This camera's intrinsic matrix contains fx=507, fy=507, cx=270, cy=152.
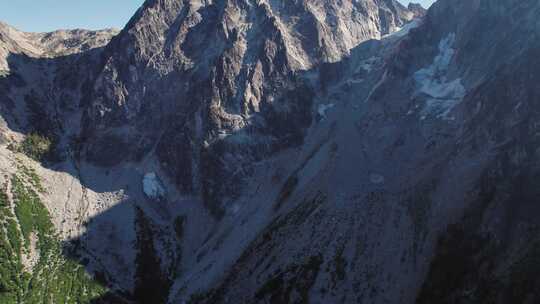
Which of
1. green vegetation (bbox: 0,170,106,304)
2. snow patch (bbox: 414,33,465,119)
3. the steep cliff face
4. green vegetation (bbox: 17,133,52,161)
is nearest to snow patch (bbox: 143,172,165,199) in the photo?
the steep cliff face

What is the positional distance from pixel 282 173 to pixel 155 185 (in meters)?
40.5

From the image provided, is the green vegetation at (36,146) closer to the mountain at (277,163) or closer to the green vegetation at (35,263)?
the mountain at (277,163)

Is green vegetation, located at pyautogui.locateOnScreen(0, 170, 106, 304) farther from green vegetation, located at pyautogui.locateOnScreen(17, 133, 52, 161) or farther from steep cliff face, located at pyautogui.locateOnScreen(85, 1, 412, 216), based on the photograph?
steep cliff face, located at pyautogui.locateOnScreen(85, 1, 412, 216)

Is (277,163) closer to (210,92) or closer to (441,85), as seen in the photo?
(210,92)

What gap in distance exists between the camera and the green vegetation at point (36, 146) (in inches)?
6068

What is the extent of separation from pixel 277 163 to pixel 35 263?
71027mm

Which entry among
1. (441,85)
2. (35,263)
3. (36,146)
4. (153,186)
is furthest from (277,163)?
(36,146)

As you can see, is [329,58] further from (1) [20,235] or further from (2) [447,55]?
(1) [20,235]

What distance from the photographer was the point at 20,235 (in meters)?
125

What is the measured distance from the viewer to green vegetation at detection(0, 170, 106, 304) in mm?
113688

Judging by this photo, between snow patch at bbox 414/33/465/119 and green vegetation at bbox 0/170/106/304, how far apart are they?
9144 centimetres

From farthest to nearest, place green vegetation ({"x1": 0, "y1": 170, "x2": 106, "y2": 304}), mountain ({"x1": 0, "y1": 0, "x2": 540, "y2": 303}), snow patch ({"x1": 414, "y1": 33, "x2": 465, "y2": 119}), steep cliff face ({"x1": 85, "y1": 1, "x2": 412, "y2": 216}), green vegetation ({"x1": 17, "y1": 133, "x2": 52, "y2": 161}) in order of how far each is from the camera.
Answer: steep cliff face ({"x1": 85, "y1": 1, "x2": 412, "y2": 216})
green vegetation ({"x1": 17, "y1": 133, "x2": 52, "y2": 161})
snow patch ({"x1": 414, "y1": 33, "x2": 465, "y2": 119})
green vegetation ({"x1": 0, "y1": 170, "x2": 106, "y2": 304})
mountain ({"x1": 0, "y1": 0, "x2": 540, "y2": 303})

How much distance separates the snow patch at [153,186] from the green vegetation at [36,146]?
104 ft

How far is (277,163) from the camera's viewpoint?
506 feet
